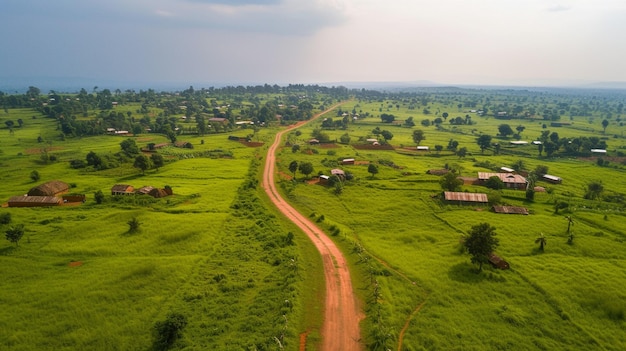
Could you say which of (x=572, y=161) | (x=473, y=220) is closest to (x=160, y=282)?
(x=473, y=220)

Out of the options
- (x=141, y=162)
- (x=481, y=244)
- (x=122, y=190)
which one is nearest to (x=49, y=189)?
(x=122, y=190)

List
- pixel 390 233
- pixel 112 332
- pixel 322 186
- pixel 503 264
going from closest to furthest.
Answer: pixel 112 332, pixel 503 264, pixel 390 233, pixel 322 186

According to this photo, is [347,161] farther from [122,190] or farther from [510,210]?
[122,190]

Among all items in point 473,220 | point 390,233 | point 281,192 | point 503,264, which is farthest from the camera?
point 281,192

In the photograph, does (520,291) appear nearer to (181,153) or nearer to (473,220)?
(473,220)

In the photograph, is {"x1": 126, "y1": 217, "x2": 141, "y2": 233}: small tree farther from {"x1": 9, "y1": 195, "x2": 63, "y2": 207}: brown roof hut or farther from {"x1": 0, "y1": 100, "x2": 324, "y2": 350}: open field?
{"x1": 9, "y1": 195, "x2": 63, "y2": 207}: brown roof hut

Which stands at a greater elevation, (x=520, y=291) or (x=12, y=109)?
(x=12, y=109)
